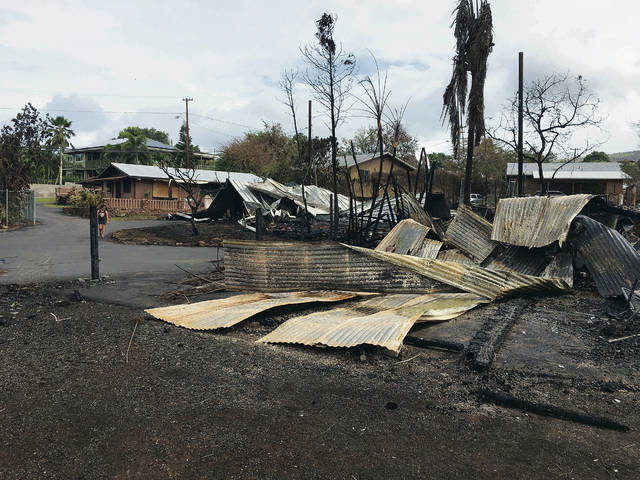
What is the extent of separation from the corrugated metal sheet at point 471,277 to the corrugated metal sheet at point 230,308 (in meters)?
0.80

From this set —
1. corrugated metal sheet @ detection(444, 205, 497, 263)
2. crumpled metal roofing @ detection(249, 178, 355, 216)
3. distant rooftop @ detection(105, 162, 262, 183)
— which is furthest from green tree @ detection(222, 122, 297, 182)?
corrugated metal sheet @ detection(444, 205, 497, 263)

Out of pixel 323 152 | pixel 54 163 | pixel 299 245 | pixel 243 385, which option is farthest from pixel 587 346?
pixel 54 163

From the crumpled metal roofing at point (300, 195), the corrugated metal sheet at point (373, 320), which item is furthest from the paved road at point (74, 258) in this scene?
A: the crumpled metal roofing at point (300, 195)

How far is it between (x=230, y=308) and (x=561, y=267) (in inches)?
196

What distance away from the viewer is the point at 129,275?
9.27m

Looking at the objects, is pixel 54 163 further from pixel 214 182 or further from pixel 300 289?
pixel 300 289

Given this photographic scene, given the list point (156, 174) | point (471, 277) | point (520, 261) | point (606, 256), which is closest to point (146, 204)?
point (156, 174)

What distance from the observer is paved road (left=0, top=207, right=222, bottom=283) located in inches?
372

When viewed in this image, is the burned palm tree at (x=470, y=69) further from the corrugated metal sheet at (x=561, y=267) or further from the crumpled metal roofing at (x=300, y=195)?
the crumpled metal roofing at (x=300, y=195)

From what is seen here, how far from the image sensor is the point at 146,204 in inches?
1262

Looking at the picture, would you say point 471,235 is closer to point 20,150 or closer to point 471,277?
point 471,277

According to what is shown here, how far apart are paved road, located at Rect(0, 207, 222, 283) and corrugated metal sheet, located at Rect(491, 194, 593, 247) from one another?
6.12m

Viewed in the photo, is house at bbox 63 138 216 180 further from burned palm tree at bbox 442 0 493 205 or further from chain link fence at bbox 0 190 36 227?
burned palm tree at bbox 442 0 493 205

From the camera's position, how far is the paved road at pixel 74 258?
9.46 metres
